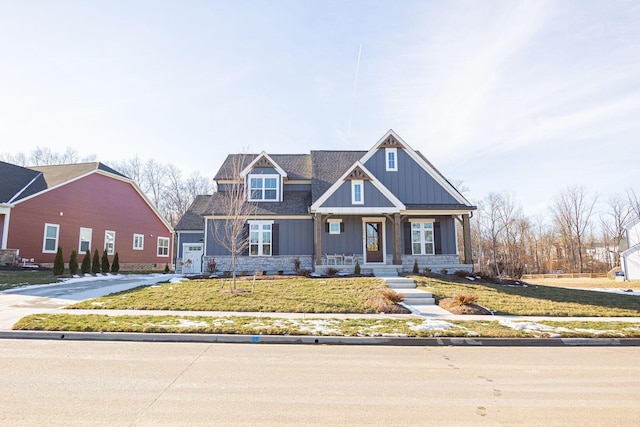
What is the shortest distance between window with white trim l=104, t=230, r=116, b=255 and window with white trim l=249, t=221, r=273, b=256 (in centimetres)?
1382

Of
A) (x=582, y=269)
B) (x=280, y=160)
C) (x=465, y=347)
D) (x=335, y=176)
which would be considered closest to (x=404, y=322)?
(x=465, y=347)

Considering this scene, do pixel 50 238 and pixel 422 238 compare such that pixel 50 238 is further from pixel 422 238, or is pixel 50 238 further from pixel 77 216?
pixel 422 238

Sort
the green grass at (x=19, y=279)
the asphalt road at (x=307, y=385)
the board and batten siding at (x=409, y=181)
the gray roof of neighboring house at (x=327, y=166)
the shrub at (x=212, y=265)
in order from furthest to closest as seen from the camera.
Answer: the gray roof of neighboring house at (x=327, y=166) < the board and batten siding at (x=409, y=181) < the shrub at (x=212, y=265) < the green grass at (x=19, y=279) < the asphalt road at (x=307, y=385)

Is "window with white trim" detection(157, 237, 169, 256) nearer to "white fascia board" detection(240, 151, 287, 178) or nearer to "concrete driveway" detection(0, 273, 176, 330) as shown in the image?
"white fascia board" detection(240, 151, 287, 178)

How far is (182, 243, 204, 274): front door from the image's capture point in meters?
24.6

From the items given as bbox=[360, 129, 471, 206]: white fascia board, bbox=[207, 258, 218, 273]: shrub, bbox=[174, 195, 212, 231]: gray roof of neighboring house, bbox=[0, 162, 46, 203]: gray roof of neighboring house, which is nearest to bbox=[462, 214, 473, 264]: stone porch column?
bbox=[360, 129, 471, 206]: white fascia board

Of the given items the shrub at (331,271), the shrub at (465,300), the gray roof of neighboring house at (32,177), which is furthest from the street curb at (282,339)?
the gray roof of neighboring house at (32,177)

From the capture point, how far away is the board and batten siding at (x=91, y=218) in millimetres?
22781

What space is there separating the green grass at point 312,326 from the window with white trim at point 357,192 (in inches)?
409

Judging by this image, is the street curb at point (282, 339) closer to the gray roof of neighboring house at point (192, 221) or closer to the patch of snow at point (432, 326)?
the patch of snow at point (432, 326)

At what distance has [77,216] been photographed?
85.4 ft

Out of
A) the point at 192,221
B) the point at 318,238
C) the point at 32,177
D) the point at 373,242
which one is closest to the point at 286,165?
the point at 318,238

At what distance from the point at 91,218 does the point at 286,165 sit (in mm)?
14544

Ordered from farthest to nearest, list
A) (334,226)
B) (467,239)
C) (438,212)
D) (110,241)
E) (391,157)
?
(110,241) < (391,157) < (334,226) < (438,212) < (467,239)
